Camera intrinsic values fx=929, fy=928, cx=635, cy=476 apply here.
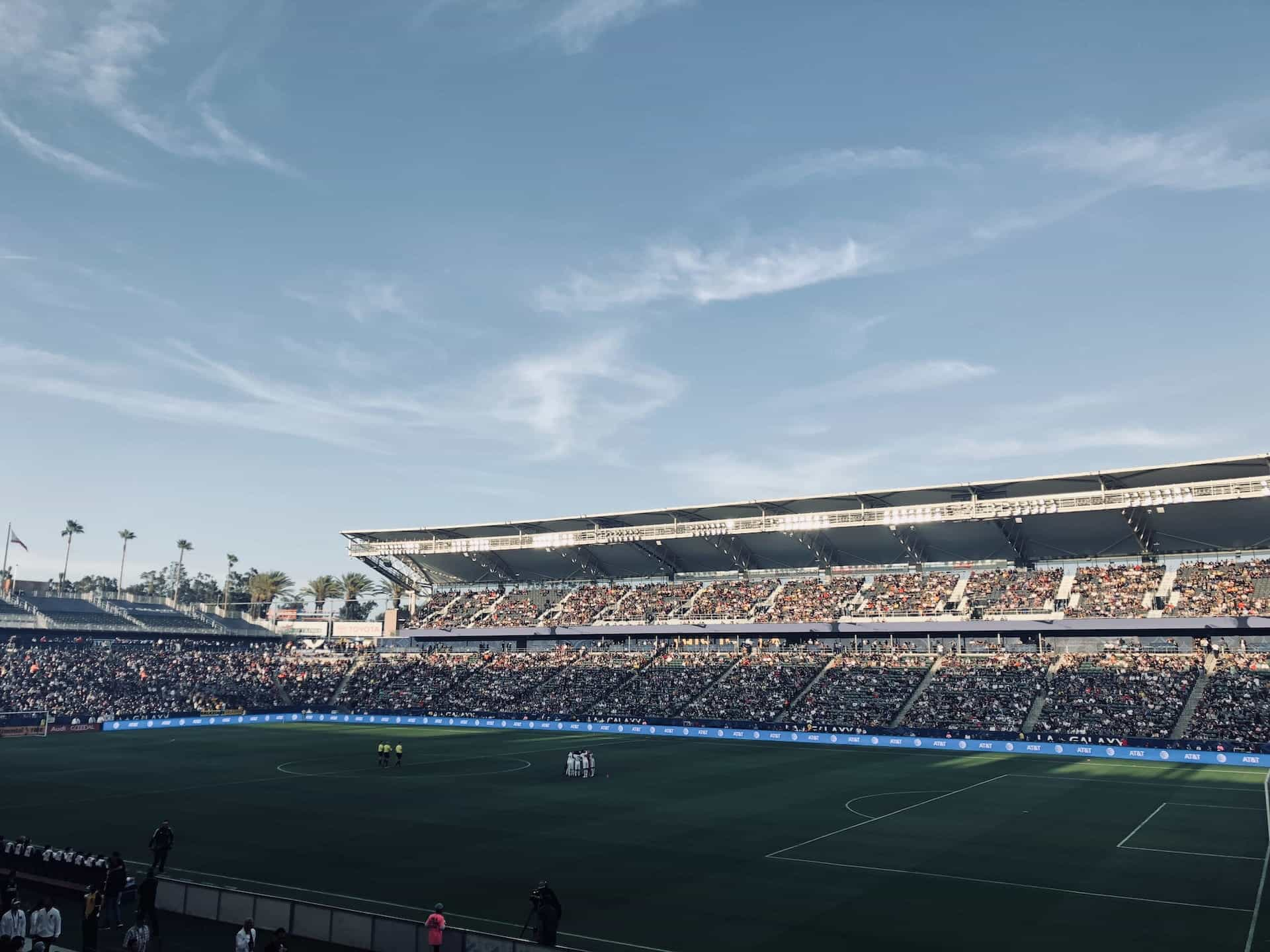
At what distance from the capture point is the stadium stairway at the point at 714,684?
256 ft

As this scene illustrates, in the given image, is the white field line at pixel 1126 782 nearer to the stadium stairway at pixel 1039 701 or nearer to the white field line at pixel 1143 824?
the white field line at pixel 1143 824

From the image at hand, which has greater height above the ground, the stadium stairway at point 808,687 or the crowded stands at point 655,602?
the crowded stands at point 655,602

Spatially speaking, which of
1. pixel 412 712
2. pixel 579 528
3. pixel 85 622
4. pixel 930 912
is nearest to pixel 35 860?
pixel 930 912

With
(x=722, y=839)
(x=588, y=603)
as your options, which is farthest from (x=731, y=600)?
(x=722, y=839)

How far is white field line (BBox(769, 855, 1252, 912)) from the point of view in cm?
2484

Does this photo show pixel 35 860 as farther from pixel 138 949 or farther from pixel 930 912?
pixel 930 912

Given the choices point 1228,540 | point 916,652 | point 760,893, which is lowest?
point 760,893

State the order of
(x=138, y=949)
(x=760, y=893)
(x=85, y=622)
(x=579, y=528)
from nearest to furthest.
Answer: (x=138, y=949) < (x=760, y=893) < (x=579, y=528) < (x=85, y=622)

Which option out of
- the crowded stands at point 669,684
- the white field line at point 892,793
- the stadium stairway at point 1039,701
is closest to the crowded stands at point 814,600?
the crowded stands at point 669,684

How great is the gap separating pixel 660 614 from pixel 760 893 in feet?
211

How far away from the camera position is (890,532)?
272 feet

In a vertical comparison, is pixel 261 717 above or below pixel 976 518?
below

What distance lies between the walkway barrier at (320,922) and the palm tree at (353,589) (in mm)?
132383

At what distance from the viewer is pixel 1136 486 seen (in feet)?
237
